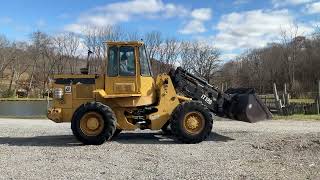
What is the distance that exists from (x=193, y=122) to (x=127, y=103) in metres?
1.99

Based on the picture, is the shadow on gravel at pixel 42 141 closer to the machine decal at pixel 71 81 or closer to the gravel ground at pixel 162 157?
the gravel ground at pixel 162 157

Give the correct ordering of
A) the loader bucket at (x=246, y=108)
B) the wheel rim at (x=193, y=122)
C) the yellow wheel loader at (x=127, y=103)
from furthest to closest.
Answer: the loader bucket at (x=246, y=108) → the wheel rim at (x=193, y=122) → the yellow wheel loader at (x=127, y=103)

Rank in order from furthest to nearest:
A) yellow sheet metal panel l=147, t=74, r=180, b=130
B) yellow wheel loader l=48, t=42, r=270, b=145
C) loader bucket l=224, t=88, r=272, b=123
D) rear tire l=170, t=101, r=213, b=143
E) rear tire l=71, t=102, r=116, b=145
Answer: loader bucket l=224, t=88, r=272, b=123 → yellow sheet metal panel l=147, t=74, r=180, b=130 → rear tire l=170, t=101, r=213, b=143 → yellow wheel loader l=48, t=42, r=270, b=145 → rear tire l=71, t=102, r=116, b=145

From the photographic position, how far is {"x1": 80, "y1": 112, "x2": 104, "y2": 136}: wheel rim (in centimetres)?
1321

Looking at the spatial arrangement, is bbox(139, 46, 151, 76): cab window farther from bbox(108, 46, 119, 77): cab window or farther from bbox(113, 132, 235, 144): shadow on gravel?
bbox(113, 132, 235, 144): shadow on gravel

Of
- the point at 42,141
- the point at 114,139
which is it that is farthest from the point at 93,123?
the point at 42,141

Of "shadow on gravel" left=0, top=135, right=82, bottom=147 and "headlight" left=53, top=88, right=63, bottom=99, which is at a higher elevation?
→ "headlight" left=53, top=88, right=63, bottom=99

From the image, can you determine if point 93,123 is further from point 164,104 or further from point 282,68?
point 282,68

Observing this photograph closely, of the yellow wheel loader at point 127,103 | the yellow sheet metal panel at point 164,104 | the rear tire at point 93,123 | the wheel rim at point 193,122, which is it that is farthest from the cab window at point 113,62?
the wheel rim at point 193,122

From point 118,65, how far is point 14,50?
7497 cm

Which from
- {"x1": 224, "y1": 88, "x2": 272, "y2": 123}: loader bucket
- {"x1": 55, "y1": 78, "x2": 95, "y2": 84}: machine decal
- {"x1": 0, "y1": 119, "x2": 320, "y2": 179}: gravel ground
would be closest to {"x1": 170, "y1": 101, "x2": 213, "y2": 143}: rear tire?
{"x1": 0, "y1": 119, "x2": 320, "y2": 179}: gravel ground

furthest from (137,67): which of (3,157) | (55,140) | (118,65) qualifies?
(3,157)

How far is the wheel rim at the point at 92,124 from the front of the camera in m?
13.2

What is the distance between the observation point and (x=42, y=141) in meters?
14.4
